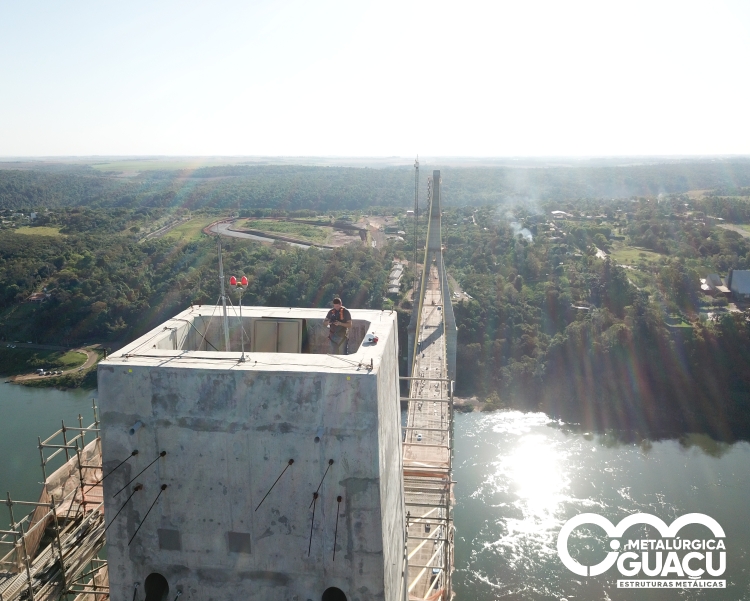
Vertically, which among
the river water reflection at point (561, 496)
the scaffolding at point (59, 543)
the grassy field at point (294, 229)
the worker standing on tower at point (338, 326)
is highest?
the worker standing on tower at point (338, 326)

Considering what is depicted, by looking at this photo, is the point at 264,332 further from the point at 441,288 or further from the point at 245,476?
the point at 441,288

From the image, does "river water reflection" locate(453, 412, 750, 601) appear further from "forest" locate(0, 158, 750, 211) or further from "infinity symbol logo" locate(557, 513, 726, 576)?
"forest" locate(0, 158, 750, 211)

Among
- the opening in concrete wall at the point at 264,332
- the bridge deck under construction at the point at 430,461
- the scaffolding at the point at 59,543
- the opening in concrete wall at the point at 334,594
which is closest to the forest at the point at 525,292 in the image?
the bridge deck under construction at the point at 430,461

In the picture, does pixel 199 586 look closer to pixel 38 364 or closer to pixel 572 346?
pixel 572 346

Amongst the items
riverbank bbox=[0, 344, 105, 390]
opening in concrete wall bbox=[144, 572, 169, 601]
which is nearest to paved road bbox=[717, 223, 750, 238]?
riverbank bbox=[0, 344, 105, 390]

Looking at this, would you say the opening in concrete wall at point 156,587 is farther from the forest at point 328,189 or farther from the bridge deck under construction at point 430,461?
the forest at point 328,189

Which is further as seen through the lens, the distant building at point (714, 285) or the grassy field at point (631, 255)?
the grassy field at point (631, 255)

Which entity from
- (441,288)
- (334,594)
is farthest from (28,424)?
(334,594)
